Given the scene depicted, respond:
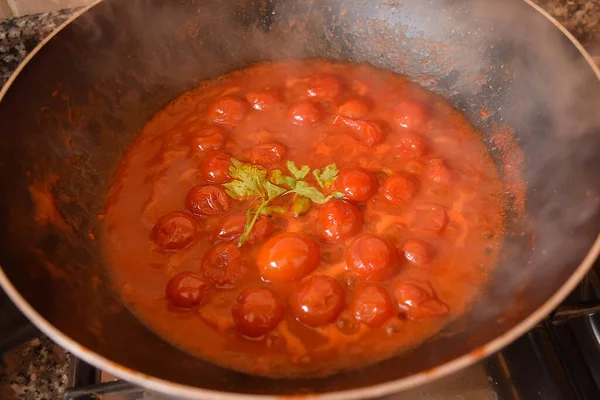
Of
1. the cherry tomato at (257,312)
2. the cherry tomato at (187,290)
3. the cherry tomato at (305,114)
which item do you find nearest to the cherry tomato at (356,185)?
the cherry tomato at (305,114)

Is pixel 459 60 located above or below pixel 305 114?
above

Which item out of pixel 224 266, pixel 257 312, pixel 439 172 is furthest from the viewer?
pixel 439 172

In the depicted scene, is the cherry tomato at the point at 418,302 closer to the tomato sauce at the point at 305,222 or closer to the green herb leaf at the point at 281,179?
the tomato sauce at the point at 305,222

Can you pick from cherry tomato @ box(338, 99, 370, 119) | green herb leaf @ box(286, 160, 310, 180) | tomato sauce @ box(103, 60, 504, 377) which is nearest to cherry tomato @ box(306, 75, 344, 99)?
tomato sauce @ box(103, 60, 504, 377)

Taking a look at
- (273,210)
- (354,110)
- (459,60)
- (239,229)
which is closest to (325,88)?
(354,110)

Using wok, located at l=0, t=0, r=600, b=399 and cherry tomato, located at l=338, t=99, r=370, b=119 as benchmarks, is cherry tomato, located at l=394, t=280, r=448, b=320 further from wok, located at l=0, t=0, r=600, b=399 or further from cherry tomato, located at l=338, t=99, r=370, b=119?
cherry tomato, located at l=338, t=99, r=370, b=119

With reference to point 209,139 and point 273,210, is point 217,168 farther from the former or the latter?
point 273,210

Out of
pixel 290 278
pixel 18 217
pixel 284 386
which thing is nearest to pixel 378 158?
pixel 290 278
